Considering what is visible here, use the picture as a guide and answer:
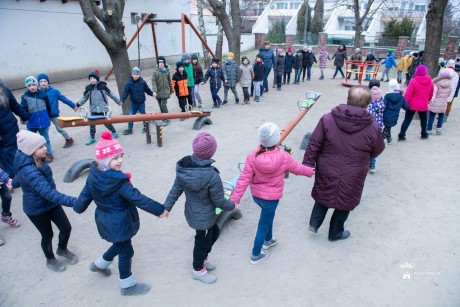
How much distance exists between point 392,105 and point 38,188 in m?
5.46

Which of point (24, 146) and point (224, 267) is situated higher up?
point (24, 146)

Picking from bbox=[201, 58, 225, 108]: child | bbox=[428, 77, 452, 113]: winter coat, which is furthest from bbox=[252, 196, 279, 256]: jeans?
bbox=[201, 58, 225, 108]: child

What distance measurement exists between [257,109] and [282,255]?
21.7 feet

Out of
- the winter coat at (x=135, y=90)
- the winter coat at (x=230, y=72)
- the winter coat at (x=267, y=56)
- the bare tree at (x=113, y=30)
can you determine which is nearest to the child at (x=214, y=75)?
the winter coat at (x=230, y=72)

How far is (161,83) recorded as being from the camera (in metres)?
7.87

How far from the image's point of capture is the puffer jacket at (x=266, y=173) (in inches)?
119

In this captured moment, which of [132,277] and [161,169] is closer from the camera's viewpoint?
[132,277]

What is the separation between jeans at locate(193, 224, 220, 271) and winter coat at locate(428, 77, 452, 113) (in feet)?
20.0

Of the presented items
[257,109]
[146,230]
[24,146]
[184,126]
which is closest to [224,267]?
[146,230]

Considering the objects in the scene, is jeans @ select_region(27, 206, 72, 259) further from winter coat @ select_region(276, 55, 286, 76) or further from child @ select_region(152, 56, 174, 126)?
winter coat @ select_region(276, 55, 286, 76)

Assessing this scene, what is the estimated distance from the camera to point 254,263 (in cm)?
348

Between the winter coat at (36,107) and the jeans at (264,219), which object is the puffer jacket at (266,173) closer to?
the jeans at (264,219)

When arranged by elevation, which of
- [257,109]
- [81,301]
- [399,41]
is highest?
[399,41]

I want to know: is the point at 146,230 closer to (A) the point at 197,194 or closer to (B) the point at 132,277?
(B) the point at 132,277
